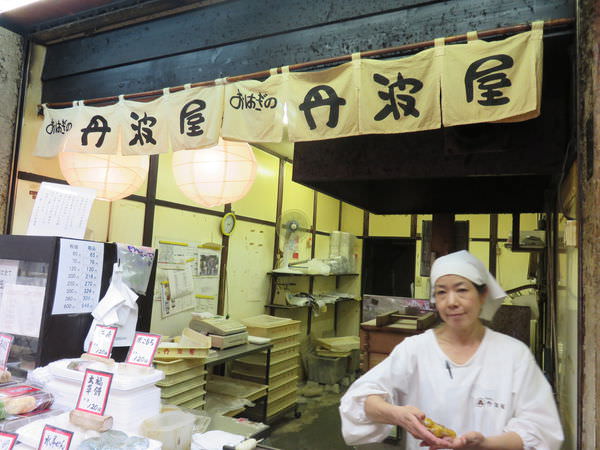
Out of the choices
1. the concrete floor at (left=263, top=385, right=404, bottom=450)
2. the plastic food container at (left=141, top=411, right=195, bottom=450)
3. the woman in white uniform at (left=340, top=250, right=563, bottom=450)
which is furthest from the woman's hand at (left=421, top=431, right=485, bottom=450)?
the concrete floor at (left=263, top=385, right=404, bottom=450)

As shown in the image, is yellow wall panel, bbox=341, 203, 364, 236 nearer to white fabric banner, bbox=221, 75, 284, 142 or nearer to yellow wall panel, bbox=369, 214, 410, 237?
yellow wall panel, bbox=369, 214, 410, 237

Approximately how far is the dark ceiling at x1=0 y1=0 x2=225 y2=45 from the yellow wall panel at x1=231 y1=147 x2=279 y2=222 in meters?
3.97

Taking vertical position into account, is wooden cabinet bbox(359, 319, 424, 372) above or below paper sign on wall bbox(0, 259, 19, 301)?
below

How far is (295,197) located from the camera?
966cm

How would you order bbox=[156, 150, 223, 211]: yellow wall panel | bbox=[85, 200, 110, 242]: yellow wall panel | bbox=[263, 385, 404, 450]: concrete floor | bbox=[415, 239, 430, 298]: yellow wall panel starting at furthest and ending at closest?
bbox=[415, 239, 430, 298]: yellow wall panel, bbox=[263, 385, 404, 450]: concrete floor, bbox=[156, 150, 223, 211]: yellow wall panel, bbox=[85, 200, 110, 242]: yellow wall panel

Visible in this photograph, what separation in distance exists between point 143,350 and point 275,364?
15.7 ft

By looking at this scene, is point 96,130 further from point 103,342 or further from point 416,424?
point 416,424

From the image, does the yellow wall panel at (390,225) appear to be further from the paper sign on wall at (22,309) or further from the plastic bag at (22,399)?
the plastic bag at (22,399)

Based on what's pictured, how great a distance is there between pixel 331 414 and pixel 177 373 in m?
3.74

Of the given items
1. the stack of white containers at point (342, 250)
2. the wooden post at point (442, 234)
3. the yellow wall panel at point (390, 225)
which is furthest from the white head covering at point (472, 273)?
the yellow wall panel at point (390, 225)

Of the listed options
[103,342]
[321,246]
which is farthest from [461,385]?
[321,246]

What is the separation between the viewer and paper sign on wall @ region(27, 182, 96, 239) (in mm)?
3100

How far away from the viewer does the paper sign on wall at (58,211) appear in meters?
3.10

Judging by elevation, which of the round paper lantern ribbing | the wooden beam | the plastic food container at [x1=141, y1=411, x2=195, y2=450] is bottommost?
the plastic food container at [x1=141, y1=411, x2=195, y2=450]
